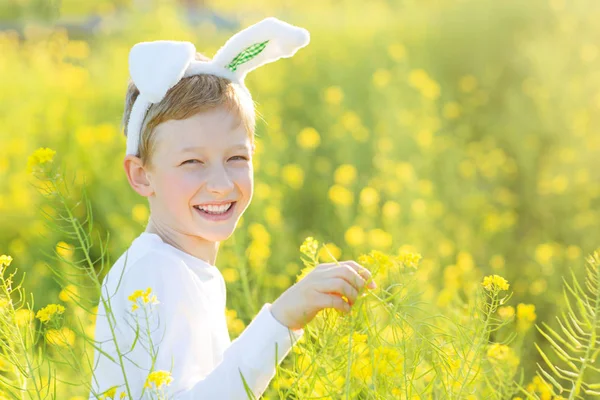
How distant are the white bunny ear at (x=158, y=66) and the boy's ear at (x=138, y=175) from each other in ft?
0.43

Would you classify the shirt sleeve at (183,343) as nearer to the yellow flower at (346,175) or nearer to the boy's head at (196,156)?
the boy's head at (196,156)

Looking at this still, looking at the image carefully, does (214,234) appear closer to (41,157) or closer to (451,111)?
(41,157)

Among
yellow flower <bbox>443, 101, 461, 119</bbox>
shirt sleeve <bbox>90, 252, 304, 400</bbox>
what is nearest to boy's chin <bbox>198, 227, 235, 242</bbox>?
shirt sleeve <bbox>90, 252, 304, 400</bbox>

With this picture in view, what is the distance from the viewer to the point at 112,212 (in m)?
3.97

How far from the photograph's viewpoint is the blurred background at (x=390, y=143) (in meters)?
3.66

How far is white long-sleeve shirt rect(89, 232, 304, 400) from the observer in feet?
4.74

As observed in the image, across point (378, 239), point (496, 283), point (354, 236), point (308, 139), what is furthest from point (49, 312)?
point (308, 139)

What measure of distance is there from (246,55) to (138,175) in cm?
32

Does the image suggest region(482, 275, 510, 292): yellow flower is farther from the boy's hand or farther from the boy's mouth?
the boy's mouth

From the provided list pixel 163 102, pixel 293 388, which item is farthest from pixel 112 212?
pixel 293 388

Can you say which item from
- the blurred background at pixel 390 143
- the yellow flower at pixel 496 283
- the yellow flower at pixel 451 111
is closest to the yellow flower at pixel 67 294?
the blurred background at pixel 390 143

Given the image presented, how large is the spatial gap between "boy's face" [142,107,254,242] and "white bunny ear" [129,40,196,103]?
7 centimetres

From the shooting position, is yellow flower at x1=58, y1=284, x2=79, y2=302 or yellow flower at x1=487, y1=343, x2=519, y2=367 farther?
yellow flower at x1=487, y1=343, x2=519, y2=367

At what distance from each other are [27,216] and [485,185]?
8.23ft
